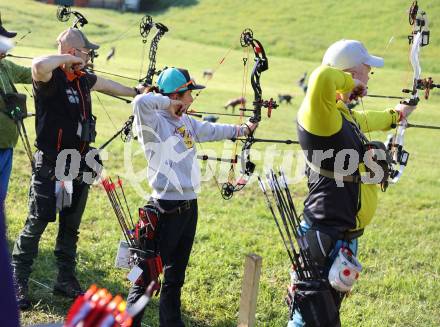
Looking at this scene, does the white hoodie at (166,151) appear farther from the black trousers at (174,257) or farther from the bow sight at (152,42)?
the bow sight at (152,42)

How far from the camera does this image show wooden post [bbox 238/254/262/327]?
127 inches

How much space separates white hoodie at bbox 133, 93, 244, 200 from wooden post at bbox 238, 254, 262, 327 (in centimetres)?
95

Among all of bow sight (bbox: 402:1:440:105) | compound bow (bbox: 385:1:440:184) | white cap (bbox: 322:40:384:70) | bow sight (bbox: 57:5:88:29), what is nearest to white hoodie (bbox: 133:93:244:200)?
white cap (bbox: 322:40:384:70)

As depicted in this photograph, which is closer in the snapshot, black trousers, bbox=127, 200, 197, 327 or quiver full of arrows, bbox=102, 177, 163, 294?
quiver full of arrows, bbox=102, 177, 163, 294

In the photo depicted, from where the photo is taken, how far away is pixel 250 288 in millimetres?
3283

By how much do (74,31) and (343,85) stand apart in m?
2.23

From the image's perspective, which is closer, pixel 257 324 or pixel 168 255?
pixel 168 255

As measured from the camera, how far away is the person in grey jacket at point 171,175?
13.1ft

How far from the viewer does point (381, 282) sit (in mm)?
5711

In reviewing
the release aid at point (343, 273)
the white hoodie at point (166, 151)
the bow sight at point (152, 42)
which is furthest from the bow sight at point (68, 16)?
the release aid at point (343, 273)

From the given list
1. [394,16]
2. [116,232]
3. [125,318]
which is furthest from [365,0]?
[125,318]

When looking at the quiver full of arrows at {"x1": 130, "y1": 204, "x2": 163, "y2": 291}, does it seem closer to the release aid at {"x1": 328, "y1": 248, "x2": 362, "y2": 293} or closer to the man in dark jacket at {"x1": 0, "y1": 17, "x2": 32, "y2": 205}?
the release aid at {"x1": 328, "y1": 248, "x2": 362, "y2": 293}

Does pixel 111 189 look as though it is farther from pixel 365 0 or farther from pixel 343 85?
pixel 365 0

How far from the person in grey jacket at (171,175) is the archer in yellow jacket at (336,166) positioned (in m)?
0.86
